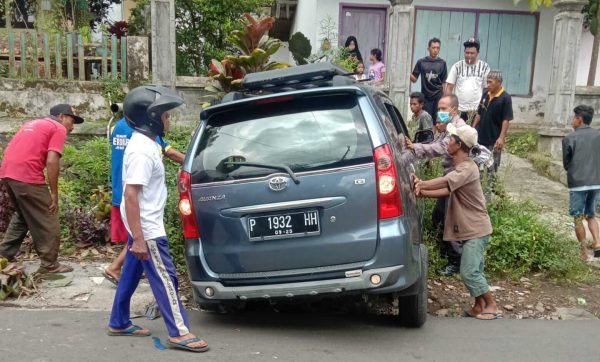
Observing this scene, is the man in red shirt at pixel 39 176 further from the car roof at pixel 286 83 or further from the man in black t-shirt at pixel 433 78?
the man in black t-shirt at pixel 433 78

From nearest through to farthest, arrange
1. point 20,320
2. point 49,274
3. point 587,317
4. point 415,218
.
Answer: point 415,218, point 20,320, point 587,317, point 49,274

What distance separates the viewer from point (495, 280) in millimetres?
5473

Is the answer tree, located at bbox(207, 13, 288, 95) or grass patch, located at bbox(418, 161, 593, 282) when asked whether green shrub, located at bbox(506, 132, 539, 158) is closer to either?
grass patch, located at bbox(418, 161, 593, 282)

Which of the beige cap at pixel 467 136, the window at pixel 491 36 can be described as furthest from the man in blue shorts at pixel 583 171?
the window at pixel 491 36

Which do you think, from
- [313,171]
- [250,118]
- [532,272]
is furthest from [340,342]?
[532,272]

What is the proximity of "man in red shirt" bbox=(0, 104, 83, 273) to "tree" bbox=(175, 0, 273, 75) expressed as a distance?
5373 mm

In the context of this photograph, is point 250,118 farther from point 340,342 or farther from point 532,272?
point 532,272

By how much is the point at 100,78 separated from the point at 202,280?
20.3 feet

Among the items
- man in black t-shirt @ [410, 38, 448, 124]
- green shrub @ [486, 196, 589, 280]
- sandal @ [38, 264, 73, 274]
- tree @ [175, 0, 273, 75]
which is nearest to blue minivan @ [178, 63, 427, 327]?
green shrub @ [486, 196, 589, 280]

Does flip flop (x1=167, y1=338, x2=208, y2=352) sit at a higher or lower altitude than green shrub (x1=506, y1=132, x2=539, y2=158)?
lower

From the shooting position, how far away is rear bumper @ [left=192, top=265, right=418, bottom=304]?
140 inches

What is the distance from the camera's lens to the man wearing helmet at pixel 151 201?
11.5 feet

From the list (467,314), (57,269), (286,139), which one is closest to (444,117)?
(467,314)

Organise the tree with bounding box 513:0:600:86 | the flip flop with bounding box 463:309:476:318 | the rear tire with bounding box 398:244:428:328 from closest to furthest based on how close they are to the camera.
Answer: the rear tire with bounding box 398:244:428:328
the flip flop with bounding box 463:309:476:318
the tree with bounding box 513:0:600:86
